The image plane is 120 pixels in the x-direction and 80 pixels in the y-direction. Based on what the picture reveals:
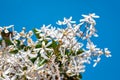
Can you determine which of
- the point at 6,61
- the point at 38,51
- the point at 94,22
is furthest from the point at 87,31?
the point at 6,61

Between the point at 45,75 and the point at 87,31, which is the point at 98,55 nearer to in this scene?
the point at 87,31

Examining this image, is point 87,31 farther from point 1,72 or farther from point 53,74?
point 1,72

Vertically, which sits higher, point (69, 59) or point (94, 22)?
point (94, 22)

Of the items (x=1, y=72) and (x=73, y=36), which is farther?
(x=73, y=36)

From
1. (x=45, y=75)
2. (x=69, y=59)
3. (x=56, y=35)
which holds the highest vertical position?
(x=56, y=35)

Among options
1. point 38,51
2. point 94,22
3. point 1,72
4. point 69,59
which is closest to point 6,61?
point 1,72

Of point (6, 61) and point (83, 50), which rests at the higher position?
point (83, 50)
